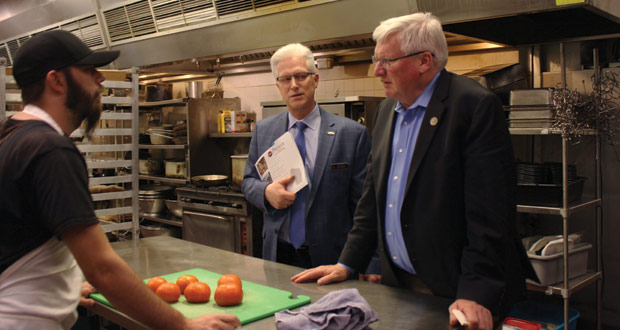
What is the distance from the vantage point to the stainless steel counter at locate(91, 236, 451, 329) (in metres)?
1.64

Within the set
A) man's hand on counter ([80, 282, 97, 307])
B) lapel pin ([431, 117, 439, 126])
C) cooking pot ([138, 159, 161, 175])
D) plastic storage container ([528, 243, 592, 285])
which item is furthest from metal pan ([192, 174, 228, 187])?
lapel pin ([431, 117, 439, 126])

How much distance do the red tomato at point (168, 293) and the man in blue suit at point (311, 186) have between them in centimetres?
86

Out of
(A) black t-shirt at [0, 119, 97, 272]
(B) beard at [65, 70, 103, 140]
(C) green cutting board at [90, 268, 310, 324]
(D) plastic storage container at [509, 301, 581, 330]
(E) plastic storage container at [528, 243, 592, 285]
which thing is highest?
(B) beard at [65, 70, 103, 140]

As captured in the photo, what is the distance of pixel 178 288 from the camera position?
1.84 m

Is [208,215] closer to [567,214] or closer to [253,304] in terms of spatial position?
[567,214]

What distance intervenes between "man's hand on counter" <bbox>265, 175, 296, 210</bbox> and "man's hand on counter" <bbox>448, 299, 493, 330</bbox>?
116 cm

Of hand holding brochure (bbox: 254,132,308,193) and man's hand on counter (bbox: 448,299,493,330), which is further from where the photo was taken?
hand holding brochure (bbox: 254,132,308,193)

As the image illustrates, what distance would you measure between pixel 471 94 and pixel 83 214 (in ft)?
3.94

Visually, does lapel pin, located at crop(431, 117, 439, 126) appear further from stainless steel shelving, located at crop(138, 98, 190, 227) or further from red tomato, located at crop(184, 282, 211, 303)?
stainless steel shelving, located at crop(138, 98, 190, 227)

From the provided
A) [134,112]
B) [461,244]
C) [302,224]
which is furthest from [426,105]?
[134,112]

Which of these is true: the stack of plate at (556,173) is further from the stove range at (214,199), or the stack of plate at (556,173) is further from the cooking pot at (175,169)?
the cooking pot at (175,169)

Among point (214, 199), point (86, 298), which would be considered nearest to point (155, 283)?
point (86, 298)

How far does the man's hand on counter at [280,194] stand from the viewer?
8.47ft

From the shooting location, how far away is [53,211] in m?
1.28
